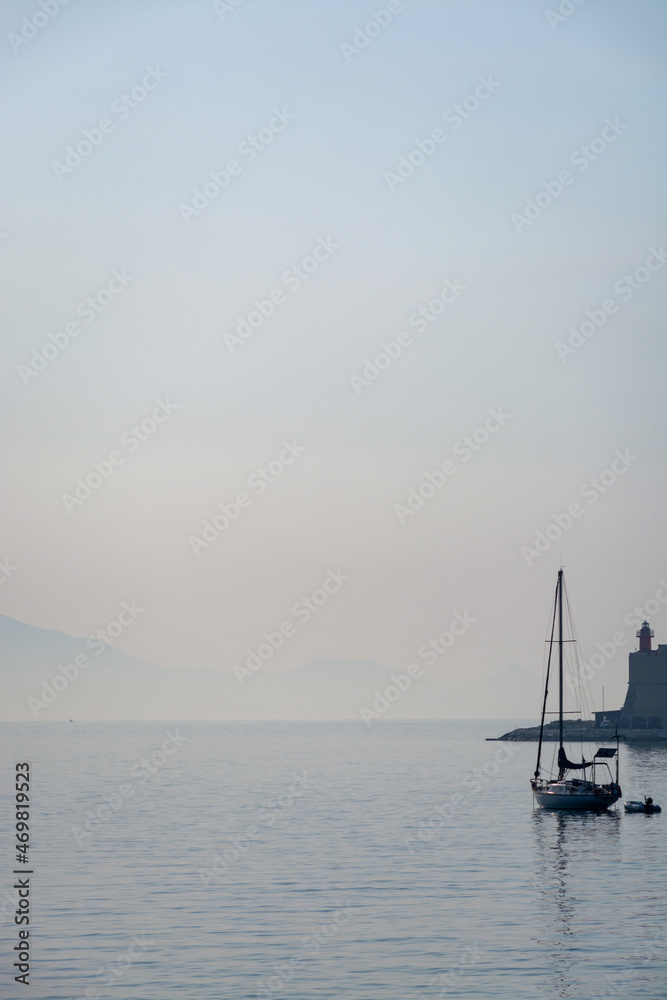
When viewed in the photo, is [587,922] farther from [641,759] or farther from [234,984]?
[641,759]

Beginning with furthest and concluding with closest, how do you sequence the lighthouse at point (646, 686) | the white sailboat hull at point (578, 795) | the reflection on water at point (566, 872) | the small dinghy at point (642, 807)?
the lighthouse at point (646, 686), the white sailboat hull at point (578, 795), the small dinghy at point (642, 807), the reflection on water at point (566, 872)

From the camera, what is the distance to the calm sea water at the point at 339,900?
108ft

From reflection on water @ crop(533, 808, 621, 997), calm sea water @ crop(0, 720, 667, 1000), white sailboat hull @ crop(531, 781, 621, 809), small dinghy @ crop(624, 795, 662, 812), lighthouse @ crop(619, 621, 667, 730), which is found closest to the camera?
calm sea water @ crop(0, 720, 667, 1000)

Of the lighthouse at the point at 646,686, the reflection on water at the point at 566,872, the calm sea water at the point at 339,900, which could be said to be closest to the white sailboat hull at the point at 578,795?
the reflection on water at the point at 566,872

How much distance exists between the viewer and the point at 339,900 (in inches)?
1748

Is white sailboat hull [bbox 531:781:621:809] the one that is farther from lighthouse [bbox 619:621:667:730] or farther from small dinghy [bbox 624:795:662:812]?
lighthouse [bbox 619:621:667:730]

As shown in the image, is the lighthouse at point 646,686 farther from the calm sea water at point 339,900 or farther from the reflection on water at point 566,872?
the reflection on water at point 566,872

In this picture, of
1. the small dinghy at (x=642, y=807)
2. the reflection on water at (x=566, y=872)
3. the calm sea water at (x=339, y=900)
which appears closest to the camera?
the calm sea water at (x=339, y=900)

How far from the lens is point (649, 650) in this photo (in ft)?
587

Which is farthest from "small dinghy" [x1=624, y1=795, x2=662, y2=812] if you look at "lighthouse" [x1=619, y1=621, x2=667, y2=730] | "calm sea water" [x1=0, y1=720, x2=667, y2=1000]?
"lighthouse" [x1=619, y1=621, x2=667, y2=730]

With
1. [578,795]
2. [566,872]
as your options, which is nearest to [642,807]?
[578,795]

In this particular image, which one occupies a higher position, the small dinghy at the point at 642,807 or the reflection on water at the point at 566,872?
the small dinghy at the point at 642,807

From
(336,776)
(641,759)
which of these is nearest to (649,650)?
(641,759)

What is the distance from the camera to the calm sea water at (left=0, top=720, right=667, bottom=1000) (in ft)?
108
